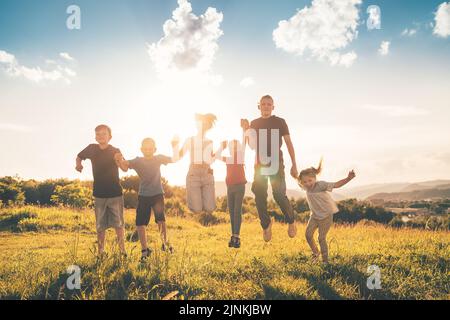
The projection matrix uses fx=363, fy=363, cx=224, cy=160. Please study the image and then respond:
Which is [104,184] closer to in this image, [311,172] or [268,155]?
[268,155]

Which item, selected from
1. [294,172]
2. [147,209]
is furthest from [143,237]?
[294,172]

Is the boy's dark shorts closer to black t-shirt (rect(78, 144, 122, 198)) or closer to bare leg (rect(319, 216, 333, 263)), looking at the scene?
black t-shirt (rect(78, 144, 122, 198))

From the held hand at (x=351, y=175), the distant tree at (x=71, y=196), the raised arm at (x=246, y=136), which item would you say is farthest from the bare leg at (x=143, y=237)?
the distant tree at (x=71, y=196)

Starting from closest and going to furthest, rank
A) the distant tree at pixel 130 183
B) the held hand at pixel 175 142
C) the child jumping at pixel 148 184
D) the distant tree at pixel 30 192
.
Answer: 1. the child jumping at pixel 148 184
2. the held hand at pixel 175 142
3. the distant tree at pixel 30 192
4. the distant tree at pixel 130 183

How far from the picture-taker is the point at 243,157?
7.52 metres

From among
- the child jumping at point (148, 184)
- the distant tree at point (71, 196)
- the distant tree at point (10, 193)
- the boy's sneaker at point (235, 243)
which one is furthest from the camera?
the distant tree at point (10, 193)

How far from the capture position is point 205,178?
746 centimetres

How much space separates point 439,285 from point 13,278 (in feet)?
22.4

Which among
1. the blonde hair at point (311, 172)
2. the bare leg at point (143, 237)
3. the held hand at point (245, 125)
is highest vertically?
the held hand at point (245, 125)

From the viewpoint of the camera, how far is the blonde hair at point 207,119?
7.77 metres

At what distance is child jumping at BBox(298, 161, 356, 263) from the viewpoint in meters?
6.51

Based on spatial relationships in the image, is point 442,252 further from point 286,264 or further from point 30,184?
point 30,184

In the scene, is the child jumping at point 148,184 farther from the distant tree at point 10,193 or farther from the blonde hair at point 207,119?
the distant tree at point 10,193

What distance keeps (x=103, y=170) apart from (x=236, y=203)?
8.94 feet
